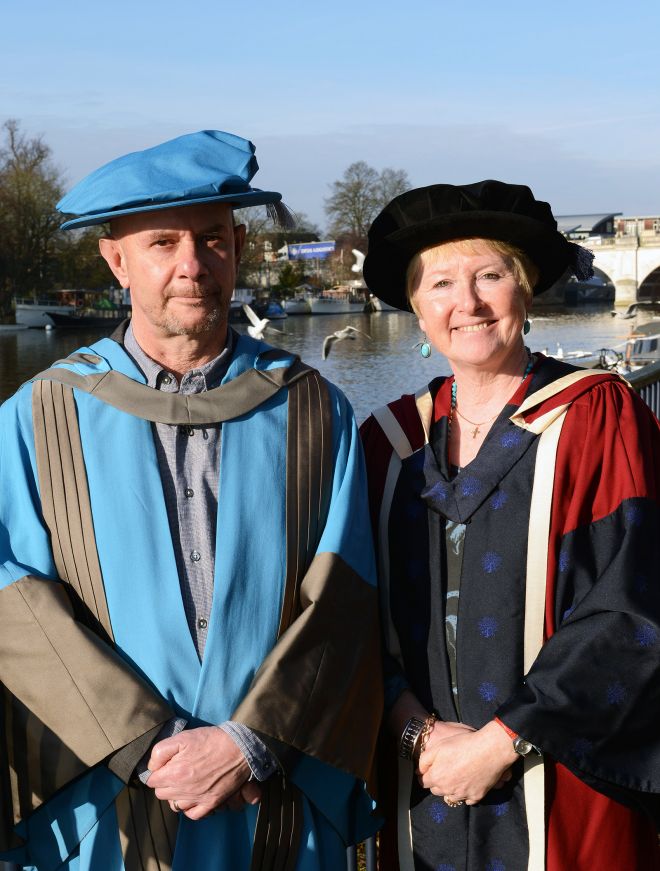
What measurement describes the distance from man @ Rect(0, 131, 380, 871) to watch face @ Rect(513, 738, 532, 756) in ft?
1.14

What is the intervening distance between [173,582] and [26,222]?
4668cm

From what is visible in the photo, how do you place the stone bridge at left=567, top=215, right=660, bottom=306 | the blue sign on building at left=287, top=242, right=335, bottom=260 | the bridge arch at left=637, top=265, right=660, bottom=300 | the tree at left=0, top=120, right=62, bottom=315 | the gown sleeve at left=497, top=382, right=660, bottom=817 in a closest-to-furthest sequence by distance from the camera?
the gown sleeve at left=497, top=382, right=660, bottom=817, the tree at left=0, top=120, right=62, bottom=315, the stone bridge at left=567, top=215, right=660, bottom=306, the blue sign on building at left=287, top=242, right=335, bottom=260, the bridge arch at left=637, top=265, right=660, bottom=300

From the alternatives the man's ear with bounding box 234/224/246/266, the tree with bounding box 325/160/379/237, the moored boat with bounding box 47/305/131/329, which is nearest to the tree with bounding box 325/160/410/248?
the tree with bounding box 325/160/379/237

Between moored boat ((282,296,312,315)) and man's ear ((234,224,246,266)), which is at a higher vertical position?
Answer: man's ear ((234,224,246,266))

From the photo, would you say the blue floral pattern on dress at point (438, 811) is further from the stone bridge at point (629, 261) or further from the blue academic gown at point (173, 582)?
the stone bridge at point (629, 261)

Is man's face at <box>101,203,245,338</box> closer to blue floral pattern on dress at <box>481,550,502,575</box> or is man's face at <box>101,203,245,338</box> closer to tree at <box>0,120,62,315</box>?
blue floral pattern on dress at <box>481,550,502,575</box>

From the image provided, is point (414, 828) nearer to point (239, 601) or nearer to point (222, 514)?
point (239, 601)

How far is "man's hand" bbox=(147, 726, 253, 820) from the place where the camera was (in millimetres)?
2359

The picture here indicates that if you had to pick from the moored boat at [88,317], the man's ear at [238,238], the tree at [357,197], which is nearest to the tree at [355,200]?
the tree at [357,197]

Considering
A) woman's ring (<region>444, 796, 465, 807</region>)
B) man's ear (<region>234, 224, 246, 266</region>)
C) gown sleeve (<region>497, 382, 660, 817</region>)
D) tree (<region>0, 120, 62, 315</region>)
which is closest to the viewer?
gown sleeve (<region>497, 382, 660, 817</region>)

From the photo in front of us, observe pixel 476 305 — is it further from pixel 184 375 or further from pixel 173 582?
pixel 173 582

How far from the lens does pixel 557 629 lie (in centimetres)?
255

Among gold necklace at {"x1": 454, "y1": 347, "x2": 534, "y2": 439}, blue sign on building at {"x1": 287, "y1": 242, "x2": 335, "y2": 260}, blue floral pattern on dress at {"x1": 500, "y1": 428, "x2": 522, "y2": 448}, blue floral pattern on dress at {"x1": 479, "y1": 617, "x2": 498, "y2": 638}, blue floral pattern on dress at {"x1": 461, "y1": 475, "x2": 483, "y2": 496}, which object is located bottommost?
blue floral pattern on dress at {"x1": 479, "y1": 617, "x2": 498, "y2": 638}

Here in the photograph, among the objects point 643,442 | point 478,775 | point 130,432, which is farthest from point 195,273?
point 478,775
